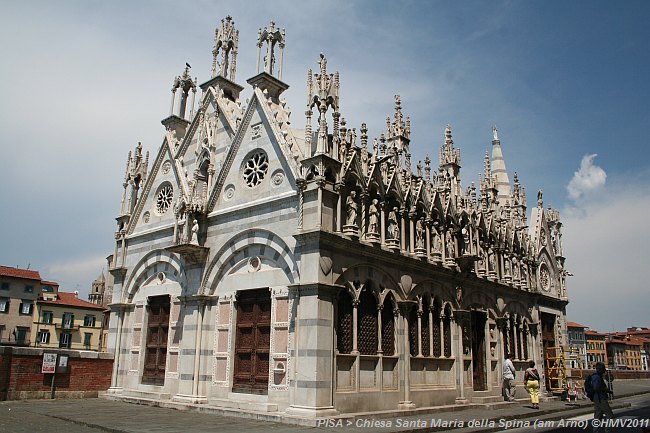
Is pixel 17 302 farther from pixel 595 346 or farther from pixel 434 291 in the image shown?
pixel 595 346

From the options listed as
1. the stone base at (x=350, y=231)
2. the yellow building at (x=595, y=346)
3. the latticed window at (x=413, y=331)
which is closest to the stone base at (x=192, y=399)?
the latticed window at (x=413, y=331)

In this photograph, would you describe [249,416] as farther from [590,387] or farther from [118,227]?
[118,227]

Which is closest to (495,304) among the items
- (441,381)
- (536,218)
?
(441,381)

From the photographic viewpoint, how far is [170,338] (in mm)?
22469

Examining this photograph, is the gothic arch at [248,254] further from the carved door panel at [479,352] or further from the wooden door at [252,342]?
the carved door panel at [479,352]

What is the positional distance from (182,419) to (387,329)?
7700 millimetres

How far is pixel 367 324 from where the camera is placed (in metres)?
19.4

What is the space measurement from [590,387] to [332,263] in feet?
26.6

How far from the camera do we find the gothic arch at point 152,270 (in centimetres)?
2323

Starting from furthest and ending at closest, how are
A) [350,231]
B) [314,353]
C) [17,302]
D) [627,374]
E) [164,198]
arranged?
[17,302] → [627,374] → [164,198] → [350,231] → [314,353]

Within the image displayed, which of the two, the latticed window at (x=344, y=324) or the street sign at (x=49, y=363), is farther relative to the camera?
the street sign at (x=49, y=363)

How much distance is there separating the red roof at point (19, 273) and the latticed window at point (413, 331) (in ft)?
201

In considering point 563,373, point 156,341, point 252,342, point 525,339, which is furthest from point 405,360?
point 563,373

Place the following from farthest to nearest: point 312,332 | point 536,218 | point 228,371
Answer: point 536,218
point 228,371
point 312,332
